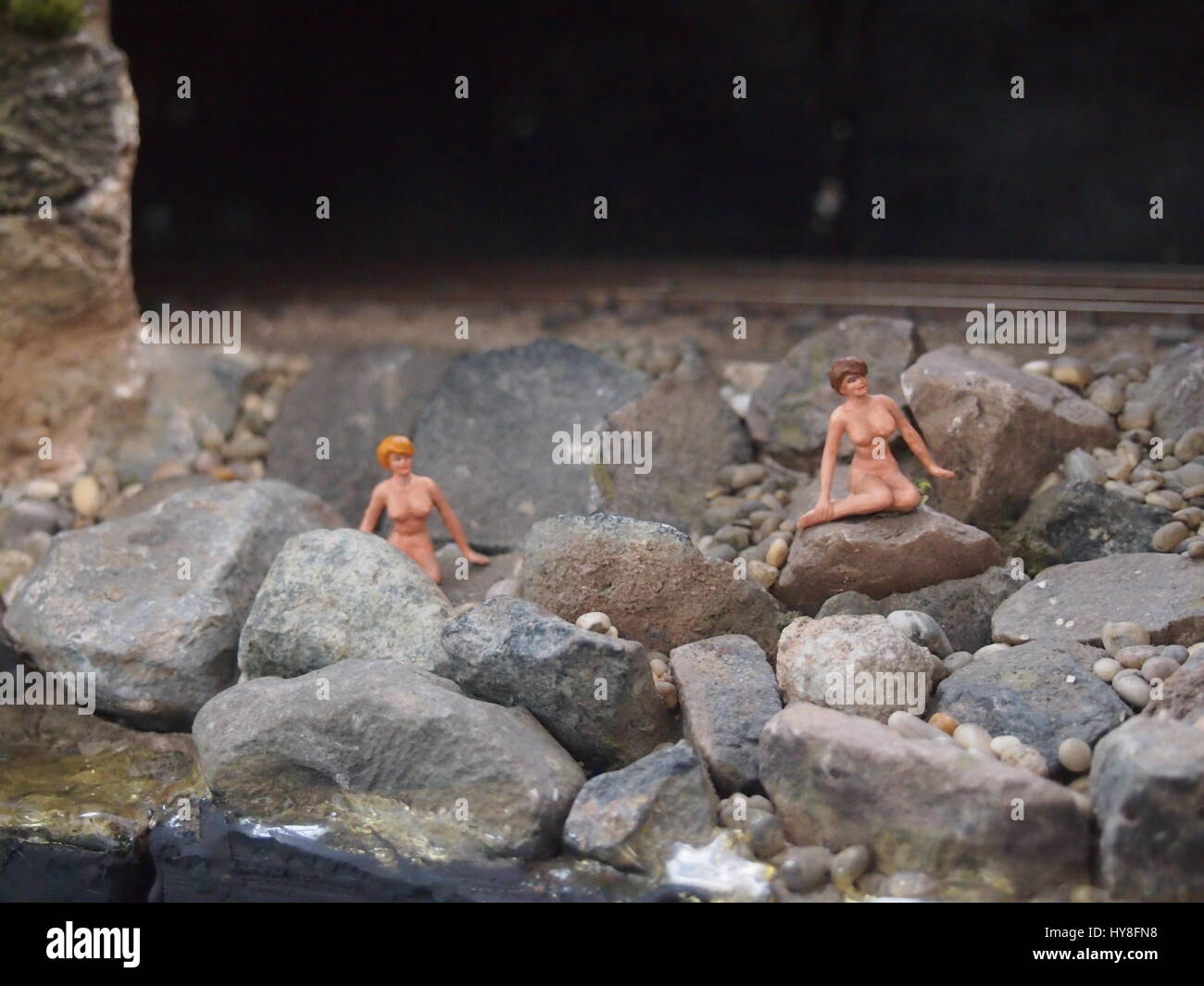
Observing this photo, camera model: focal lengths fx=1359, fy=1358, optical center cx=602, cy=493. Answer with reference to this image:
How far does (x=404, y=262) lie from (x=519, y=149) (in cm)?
130

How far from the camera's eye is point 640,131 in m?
10.1

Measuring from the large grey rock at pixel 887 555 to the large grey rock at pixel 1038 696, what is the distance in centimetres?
Answer: 56

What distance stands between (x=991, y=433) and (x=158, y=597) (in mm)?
3890

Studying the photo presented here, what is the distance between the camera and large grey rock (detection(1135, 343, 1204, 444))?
6391mm

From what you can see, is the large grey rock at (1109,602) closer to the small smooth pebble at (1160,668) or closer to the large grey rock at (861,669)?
the small smooth pebble at (1160,668)

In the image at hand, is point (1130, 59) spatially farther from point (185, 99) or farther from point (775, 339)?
point (185, 99)

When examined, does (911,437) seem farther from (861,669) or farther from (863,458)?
(861,669)

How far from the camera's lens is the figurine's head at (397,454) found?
6.51m

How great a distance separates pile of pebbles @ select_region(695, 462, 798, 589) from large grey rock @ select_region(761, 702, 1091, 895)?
4.51 feet

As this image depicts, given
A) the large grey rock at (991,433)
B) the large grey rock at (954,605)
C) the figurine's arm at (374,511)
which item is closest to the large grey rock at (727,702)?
the large grey rock at (954,605)

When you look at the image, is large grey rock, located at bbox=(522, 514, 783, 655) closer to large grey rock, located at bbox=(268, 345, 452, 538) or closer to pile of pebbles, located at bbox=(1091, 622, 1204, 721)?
pile of pebbles, located at bbox=(1091, 622, 1204, 721)

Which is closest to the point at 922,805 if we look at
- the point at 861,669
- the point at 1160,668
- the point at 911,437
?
the point at 861,669

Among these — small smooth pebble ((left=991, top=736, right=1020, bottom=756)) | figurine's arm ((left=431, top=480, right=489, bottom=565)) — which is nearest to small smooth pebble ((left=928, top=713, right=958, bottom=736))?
small smooth pebble ((left=991, top=736, right=1020, bottom=756))
